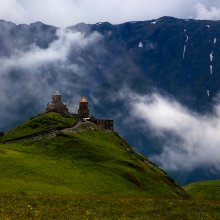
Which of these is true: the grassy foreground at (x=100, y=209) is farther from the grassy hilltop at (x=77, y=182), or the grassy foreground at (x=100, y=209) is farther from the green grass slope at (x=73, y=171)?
the green grass slope at (x=73, y=171)

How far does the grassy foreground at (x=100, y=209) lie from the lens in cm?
4216

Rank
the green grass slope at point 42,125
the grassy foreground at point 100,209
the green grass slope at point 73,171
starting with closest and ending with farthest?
the grassy foreground at point 100,209 < the green grass slope at point 73,171 < the green grass slope at point 42,125

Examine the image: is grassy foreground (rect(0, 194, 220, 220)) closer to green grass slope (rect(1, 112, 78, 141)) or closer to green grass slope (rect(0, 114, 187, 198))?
green grass slope (rect(0, 114, 187, 198))

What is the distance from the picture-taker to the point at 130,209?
1848 inches

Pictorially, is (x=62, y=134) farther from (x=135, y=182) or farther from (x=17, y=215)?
(x=17, y=215)

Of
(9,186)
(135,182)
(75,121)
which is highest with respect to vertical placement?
(75,121)

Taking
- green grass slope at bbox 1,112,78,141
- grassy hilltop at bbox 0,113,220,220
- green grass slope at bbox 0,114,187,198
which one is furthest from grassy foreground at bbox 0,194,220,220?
green grass slope at bbox 1,112,78,141

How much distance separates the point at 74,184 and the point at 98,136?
71843 millimetres

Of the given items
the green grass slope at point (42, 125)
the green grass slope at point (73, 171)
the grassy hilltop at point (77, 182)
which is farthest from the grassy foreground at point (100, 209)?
the green grass slope at point (42, 125)

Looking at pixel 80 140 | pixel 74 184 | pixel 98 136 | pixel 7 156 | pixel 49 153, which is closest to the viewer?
pixel 74 184

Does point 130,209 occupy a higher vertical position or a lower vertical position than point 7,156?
lower

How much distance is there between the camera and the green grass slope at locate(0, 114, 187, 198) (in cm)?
7888

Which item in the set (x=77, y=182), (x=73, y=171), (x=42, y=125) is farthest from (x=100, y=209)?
(x=42, y=125)

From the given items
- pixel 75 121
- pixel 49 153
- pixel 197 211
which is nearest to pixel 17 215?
pixel 197 211
